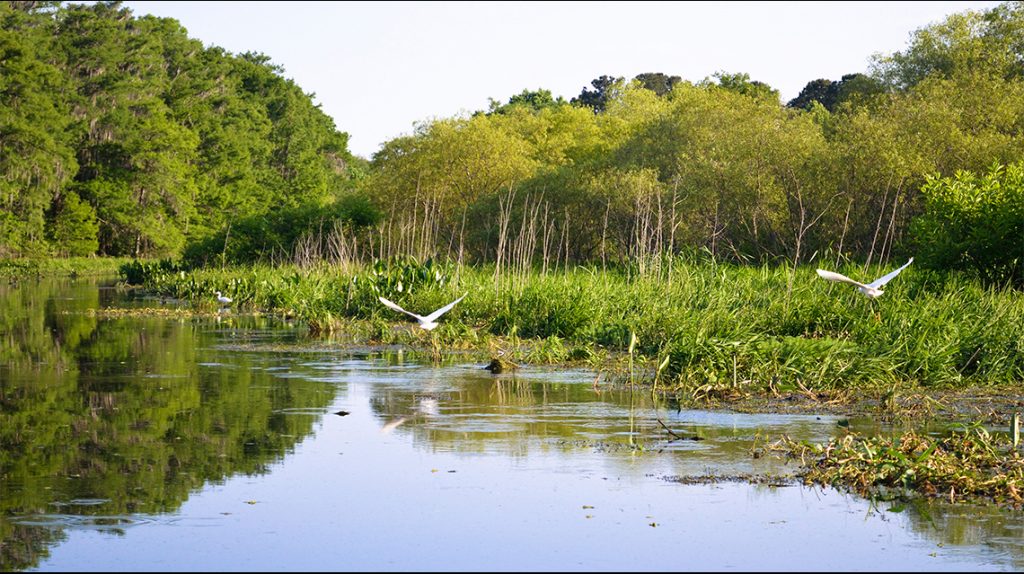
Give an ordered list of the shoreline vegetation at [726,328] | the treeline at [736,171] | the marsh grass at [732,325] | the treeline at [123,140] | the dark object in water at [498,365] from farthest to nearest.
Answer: the treeline at [123,140] < the treeline at [736,171] < the dark object in water at [498,365] < the marsh grass at [732,325] < the shoreline vegetation at [726,328]

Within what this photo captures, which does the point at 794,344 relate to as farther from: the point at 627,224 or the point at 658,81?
the point at 658,81

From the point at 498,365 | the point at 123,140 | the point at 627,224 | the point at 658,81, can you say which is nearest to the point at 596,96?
the point at 658,81

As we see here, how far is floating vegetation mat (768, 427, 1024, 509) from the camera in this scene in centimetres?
820

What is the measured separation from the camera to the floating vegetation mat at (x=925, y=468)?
26.9 feet

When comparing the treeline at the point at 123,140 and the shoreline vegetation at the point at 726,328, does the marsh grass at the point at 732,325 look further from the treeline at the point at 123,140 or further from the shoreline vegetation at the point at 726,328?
the treeline at the point at 123,140

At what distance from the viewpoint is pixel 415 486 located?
28.8 feet

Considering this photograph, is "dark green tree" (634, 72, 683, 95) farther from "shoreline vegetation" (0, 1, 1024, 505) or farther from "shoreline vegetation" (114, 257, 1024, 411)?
"shoreline vegetation" (114, 257, 1024, 411)

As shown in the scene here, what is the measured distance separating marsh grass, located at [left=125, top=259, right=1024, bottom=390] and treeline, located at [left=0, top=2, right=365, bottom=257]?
20527 millimetres

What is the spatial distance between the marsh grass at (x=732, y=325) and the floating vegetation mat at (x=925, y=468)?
110 inches

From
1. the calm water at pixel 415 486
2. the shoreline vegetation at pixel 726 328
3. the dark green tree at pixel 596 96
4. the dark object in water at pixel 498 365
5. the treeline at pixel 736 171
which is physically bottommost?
the calm water at pixel 415 486

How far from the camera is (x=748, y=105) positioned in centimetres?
3847

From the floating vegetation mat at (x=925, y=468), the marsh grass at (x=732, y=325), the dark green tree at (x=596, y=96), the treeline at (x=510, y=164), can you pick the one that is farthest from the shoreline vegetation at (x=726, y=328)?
the dark green tree at (x=596, y=96)

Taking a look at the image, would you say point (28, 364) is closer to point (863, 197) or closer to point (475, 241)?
point (863, 197)

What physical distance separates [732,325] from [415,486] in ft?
24.0
